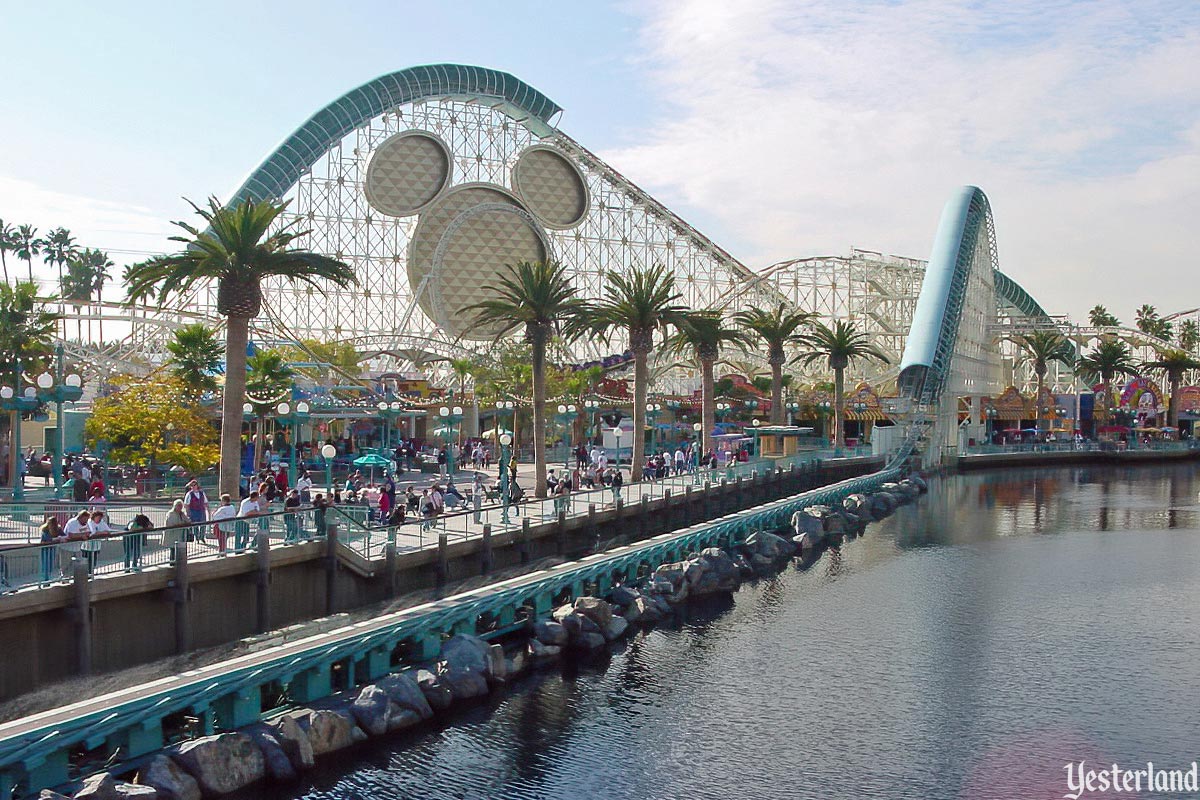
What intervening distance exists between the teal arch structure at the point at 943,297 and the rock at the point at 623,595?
53393mm

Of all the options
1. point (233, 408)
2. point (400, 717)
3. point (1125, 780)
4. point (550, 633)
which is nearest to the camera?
point (1125, 780)

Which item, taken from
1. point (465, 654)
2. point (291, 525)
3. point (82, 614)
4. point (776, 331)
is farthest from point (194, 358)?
point (776, 331)

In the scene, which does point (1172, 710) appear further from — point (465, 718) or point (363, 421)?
point (363, 421)

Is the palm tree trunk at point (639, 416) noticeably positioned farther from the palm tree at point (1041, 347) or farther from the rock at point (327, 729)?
the palm tree at point (1041, 347)

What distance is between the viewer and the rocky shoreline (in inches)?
621

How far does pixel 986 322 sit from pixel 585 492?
72453mm

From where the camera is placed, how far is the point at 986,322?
98.2 metres

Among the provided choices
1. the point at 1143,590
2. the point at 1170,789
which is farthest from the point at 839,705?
the point at 1143,590

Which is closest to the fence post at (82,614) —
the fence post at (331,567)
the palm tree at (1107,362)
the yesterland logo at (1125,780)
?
the fence post at (331,567)

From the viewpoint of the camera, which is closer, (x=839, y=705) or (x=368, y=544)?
(x=839, y=705)

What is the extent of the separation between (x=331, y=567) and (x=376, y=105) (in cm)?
6619

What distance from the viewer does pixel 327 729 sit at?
59.5 feet

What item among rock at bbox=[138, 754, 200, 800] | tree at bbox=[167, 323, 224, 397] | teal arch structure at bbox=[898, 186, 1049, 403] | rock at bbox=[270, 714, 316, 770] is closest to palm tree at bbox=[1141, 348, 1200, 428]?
teal arch structure at bbox=[898, 186, 1049, 403]

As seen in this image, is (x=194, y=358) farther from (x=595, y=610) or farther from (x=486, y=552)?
(x=595, y=610)
